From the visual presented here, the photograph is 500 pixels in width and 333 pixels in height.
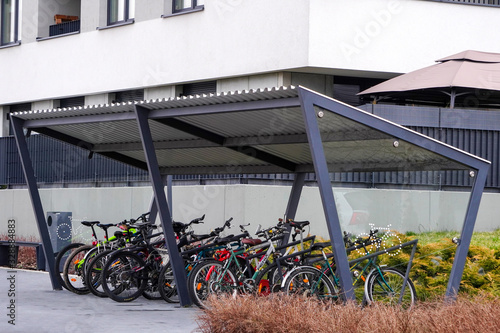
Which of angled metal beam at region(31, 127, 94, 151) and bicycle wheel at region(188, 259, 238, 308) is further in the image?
angled metal beam at region(31, 127, 94, 151)

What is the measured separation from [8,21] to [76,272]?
18209mm

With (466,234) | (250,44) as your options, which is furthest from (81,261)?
(250,44)

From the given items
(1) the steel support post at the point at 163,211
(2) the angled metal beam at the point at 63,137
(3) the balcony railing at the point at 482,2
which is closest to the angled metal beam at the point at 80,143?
(2) the angled metal beam at the point at 63,137

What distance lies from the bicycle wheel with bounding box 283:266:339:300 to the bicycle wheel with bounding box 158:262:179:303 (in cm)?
247

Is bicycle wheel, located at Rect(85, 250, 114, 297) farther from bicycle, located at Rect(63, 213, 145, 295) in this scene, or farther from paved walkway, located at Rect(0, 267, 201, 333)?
bicycle, located at Rect(63, 213, 145, 295)

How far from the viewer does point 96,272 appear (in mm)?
13125

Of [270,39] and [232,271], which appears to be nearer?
[232,271]

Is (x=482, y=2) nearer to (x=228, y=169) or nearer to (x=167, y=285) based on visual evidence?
(x=228, y=169)

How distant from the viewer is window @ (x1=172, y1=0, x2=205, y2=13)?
2269 cm

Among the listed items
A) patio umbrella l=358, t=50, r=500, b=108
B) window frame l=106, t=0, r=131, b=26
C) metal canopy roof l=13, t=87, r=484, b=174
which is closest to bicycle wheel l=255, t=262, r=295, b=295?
metal canopy roof l=13, t=87, r=484, b=174

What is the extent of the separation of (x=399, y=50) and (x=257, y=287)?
11.4 metres

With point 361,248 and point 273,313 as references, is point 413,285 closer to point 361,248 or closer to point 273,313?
point 361,248

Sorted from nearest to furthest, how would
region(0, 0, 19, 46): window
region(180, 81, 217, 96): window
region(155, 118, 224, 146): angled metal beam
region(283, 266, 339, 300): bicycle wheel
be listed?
region(283, 266, 339, 300): bicycle wheel, region(155, 118, 224, 146): angled metal beam, region(180, 81, 217, 96): window, region(0, 0, 19, 46): window

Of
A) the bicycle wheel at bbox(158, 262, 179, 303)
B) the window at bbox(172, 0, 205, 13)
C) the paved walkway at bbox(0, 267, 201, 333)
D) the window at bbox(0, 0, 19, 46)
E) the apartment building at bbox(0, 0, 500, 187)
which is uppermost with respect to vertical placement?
the window at bbox(0, 0, 19, 46)
